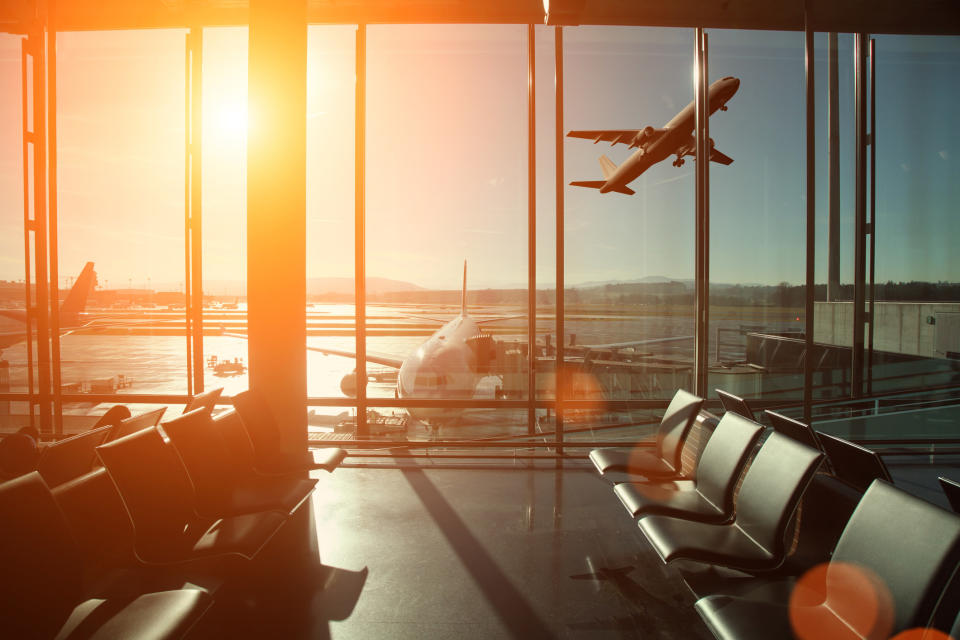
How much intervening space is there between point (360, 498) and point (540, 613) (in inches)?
66.3

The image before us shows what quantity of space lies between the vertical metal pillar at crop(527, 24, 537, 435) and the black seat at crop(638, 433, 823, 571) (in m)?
2.37

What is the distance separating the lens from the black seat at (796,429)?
2027 millimetres

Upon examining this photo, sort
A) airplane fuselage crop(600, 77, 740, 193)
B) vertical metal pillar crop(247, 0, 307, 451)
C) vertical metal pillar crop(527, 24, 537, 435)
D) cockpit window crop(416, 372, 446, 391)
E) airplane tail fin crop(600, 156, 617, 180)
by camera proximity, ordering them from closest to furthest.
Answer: vertical metal pillar crop(247, 0, 307, 451) → vertical metal pillar crop(527, 24, 537, 435) → airplane fuselage crop(600, 77, 740, 193) → cockpit window crop(416, 372, 446, 391) → airplane tail fin crop(600, 156, 617, 180)

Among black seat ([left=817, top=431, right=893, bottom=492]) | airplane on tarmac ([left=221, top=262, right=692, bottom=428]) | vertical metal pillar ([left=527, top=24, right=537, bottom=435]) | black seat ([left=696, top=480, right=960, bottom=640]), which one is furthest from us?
airplane on tarmac ([left=221, top=262, right=692, bottom=428])

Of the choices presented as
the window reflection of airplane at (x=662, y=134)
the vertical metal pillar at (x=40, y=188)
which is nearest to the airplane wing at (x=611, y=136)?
the window reflection of airplane at (x=662, y=134)

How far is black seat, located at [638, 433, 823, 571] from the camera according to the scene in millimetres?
1779

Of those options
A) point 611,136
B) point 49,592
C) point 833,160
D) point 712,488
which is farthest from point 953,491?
point 611,136

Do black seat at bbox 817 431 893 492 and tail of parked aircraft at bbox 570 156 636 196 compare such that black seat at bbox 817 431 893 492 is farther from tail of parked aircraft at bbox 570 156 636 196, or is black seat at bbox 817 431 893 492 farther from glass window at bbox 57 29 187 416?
tail of parked aircraft at bbox 570 156 636 196

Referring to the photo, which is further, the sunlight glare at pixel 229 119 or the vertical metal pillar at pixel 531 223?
the vertical metal pillar at pixel 531 223

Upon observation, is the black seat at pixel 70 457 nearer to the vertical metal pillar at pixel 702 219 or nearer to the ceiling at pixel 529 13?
the ceiling at pixel 529 13

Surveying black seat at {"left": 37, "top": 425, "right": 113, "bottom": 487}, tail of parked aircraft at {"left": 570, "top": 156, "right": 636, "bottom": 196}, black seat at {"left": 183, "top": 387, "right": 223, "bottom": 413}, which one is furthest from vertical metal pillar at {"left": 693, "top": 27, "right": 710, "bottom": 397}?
tail of parked aircraft at {"left": 570, "top": 156, "right": 636, "bottom": 196}

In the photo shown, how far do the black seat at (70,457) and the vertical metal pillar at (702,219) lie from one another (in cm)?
421

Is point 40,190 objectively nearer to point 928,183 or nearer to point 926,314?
point 928,183

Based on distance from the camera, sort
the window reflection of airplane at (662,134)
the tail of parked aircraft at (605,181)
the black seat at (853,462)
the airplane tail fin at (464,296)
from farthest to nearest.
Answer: the airplane tail fin at (464,296), the tail of parked aircraft at (605,181), the window reflection of airplane at (662,134), the black seat at (853,462)
